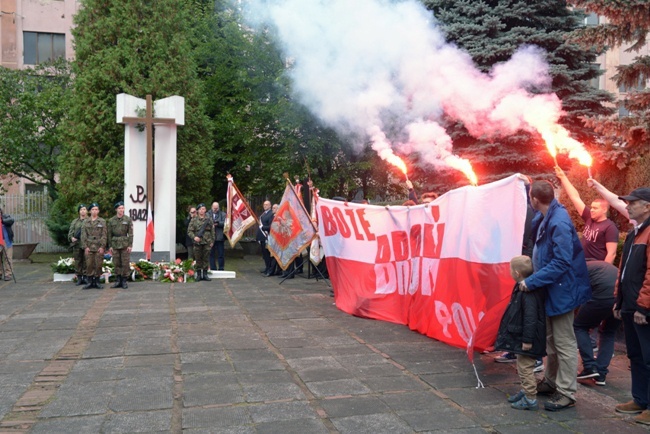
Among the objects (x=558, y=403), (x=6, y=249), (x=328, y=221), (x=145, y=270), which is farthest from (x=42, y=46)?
(x=558, y=403)

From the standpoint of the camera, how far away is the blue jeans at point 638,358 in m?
4.82

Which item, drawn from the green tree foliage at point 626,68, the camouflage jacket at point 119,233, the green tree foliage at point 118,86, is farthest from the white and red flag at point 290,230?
the green tree foliage at point 118,86

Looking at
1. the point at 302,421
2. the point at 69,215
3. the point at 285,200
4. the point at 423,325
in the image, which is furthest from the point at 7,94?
the point at 302,421

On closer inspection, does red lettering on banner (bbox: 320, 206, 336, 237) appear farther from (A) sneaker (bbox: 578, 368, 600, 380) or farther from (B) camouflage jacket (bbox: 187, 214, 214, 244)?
(A) sneaker (bbox: 578, 368, 600, 380)

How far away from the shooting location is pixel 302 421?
475 cm

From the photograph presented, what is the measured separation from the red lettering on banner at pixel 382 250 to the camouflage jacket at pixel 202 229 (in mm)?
6076

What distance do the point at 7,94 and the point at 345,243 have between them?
776 inches

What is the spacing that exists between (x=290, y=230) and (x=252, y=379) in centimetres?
741

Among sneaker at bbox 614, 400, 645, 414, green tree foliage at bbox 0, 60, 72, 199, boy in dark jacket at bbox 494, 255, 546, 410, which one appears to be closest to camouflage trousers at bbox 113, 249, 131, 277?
boy in dark jacket at bbox 494, 255, 546, 410

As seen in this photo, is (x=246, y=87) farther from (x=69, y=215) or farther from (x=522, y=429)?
(x=522, y=429)

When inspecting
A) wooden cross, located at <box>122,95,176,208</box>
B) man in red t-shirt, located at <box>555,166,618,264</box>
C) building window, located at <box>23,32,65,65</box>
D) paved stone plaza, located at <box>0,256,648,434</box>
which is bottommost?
paved stone plaza, located at <box>0,256,648,434</box>

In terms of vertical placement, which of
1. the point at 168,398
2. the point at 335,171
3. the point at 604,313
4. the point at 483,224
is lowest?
the point at 168,398

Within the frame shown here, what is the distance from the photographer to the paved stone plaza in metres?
4.75

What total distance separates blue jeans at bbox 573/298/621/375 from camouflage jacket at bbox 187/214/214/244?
955cm
